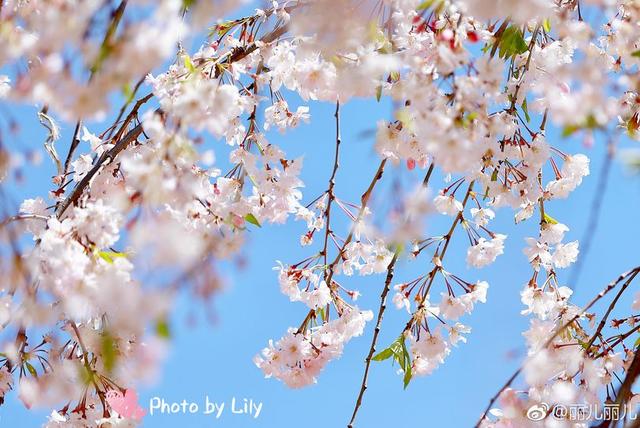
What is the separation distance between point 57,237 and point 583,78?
93 cm

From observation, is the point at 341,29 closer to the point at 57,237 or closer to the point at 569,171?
the point at 57,237

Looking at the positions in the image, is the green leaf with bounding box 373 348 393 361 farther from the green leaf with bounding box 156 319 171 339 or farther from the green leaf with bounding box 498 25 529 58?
the green leaf with bounding box 156 319 171 339

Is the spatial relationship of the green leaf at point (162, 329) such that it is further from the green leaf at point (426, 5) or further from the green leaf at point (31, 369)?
the green leaf at point (31, 369)

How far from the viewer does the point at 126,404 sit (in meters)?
1.99

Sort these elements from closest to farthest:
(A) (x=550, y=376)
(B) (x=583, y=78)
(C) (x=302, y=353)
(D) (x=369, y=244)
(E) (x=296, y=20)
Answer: (B) (x=583, y=78) → (E) (x=296, y=20) → (A) (x=550, y=376) → (C) (x=302, y=353) → (D) (x=369, y=244)

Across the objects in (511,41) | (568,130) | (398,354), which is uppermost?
(511,41)

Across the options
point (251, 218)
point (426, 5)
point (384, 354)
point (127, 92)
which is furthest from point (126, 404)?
point (426, 5)

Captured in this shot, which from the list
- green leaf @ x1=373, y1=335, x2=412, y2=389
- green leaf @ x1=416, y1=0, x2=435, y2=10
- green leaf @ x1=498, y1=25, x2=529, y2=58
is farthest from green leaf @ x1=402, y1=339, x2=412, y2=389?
green leaf @ x1=416, y1=0, x2=435, y2=10

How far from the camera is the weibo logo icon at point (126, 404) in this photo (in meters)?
1.99

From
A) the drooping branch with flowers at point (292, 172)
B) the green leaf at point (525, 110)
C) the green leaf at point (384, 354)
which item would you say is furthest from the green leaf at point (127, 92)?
the green leaf at point (525, 110)

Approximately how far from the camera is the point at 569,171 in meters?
2.22

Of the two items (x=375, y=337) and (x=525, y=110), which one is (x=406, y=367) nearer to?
(x=375, y=337)

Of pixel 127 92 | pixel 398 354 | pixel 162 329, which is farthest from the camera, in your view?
pixel 398 354

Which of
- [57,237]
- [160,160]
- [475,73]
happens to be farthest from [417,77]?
[57,237]
